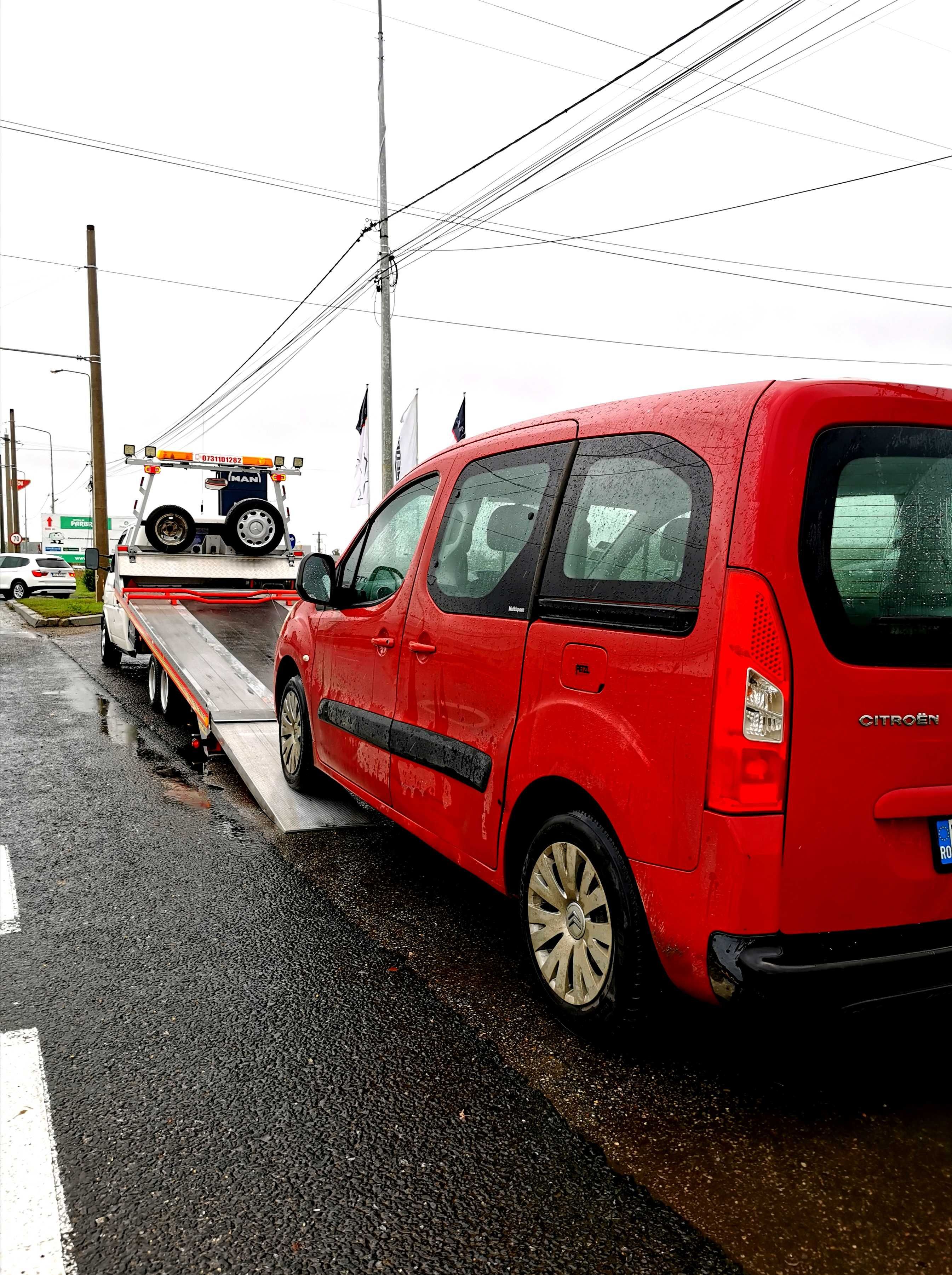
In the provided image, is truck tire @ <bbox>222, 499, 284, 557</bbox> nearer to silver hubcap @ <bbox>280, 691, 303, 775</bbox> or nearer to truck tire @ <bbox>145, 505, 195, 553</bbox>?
truck tire @ <bbox>145, 505, 195, 553</bbox>

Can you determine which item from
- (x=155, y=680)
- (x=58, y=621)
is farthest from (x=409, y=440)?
(x=58, y=621)

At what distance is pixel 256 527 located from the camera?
11.4 metres

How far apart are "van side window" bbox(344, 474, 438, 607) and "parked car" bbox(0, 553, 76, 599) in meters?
28.3

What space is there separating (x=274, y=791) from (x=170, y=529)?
596 centimetres

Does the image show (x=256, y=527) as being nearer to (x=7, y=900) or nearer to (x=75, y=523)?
(x=7, y=900)

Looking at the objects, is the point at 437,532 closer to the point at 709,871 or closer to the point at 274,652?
the point at 709,871

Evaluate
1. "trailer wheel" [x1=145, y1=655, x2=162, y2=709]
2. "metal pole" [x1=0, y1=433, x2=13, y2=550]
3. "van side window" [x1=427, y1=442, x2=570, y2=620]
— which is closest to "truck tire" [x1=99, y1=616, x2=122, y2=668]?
"trailer wheel" [x1=145, y1=655, x2=162, y2=709]

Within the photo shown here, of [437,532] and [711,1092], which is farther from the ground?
[437,532]

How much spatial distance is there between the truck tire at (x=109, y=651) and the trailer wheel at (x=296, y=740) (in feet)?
23.5

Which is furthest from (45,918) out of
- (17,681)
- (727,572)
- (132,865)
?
(17,681)

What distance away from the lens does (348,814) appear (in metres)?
5.80

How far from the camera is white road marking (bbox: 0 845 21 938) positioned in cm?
410

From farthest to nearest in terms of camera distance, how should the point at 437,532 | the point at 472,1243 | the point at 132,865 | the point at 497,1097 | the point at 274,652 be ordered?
1. the point at 274,652
2. the point at 132,865
3. the point at 437,532
4. the point at 497,1097
5. the point at 472,1243

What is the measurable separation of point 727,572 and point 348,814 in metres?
3.73
